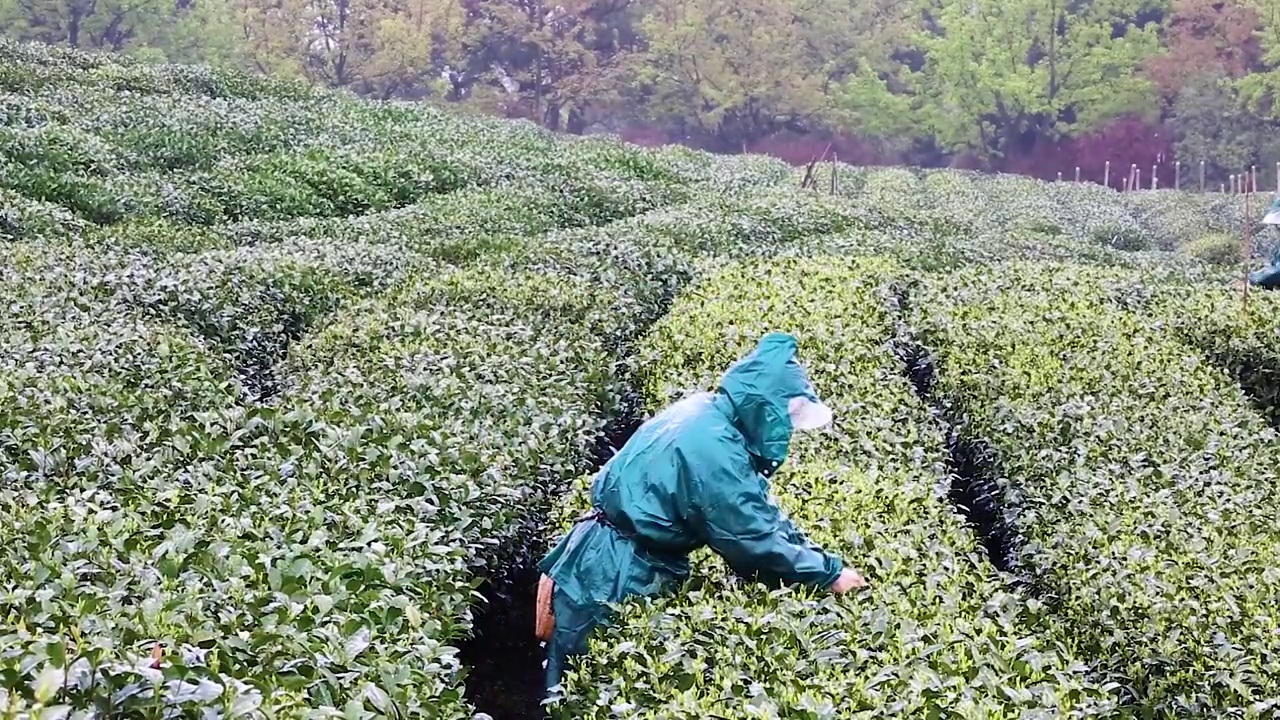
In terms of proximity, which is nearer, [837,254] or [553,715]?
[553,715]

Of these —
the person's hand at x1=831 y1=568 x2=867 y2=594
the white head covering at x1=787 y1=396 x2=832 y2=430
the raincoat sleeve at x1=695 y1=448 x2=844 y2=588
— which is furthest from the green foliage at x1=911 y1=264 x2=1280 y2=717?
the white head covering at x1=787 y1=396 x2=832 y2=430

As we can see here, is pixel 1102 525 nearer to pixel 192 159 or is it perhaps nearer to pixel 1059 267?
pixel 1059 267

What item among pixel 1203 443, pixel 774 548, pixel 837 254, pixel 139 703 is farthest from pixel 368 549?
pixel 837 254

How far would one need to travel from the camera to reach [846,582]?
12.9ft

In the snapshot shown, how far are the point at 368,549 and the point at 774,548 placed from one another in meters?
1.28

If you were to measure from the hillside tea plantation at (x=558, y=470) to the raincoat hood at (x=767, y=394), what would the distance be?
48cm

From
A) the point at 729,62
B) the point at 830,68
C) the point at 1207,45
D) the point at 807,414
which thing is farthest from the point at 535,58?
the point at 807,414

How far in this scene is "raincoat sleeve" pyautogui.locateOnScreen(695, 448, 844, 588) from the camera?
3734mm

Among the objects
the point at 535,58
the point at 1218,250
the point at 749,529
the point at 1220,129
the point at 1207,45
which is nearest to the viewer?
the point at 749,529

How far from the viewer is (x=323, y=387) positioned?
5.95m

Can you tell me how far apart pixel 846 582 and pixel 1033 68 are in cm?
4604

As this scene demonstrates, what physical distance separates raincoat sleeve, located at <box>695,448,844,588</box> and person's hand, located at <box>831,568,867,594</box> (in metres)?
0.04

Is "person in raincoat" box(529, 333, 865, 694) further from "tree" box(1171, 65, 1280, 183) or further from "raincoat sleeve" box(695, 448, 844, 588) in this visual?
"tree" box(1171, 65, 1280, 183)

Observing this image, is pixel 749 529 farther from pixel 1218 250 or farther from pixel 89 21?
pixel 89 21
